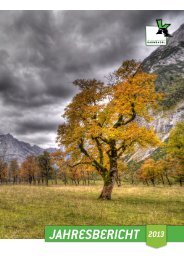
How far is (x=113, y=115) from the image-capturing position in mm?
22516

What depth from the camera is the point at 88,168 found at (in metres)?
26.2

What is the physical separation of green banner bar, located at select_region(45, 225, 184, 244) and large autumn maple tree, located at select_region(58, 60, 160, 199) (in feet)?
39.7

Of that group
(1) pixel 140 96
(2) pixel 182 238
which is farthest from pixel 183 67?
(2) pixel 182 238

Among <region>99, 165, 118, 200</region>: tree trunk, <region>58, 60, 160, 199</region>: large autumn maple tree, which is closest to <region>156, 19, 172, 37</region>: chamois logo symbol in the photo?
<region>58, 60, 160, 199</region>: large autumn maple tree

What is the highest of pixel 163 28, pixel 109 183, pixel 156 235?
pixel 163 28

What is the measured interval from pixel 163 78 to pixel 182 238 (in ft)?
56.8

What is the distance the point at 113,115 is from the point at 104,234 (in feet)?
46.6

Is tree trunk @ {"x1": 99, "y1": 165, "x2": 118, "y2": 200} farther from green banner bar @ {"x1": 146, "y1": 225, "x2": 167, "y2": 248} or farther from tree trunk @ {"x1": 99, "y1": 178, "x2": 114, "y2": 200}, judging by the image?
green banner bar @ {"x1": 146, "y1": 225, "x2": 167, "y2": 248}

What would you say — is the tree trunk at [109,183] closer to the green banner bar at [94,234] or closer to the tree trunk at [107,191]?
the tree trunk at [107,191]

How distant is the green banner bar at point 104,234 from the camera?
8969 millimetres

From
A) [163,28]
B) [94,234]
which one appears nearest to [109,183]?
[94,234]

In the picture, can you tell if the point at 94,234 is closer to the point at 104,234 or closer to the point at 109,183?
the point at 104,234

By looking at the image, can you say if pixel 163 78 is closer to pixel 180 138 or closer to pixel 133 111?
pixel 133 111
